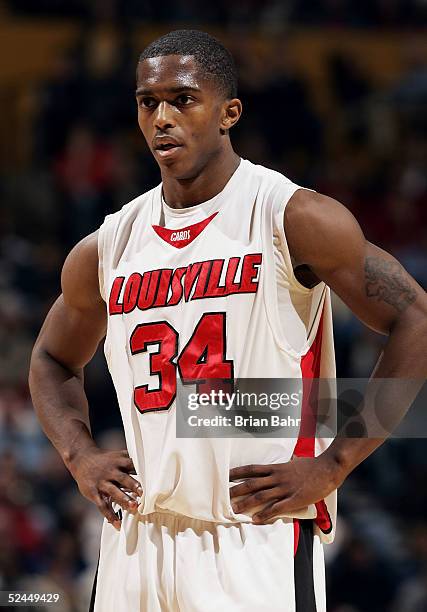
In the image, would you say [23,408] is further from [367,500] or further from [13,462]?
[367,500]

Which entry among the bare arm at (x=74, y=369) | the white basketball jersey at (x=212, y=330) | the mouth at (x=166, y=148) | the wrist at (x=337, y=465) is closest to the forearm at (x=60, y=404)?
the bare arm at (x=74, y=369)

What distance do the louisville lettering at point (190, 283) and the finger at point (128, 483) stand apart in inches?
19.4

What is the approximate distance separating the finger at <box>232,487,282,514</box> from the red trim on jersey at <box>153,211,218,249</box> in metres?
0.78

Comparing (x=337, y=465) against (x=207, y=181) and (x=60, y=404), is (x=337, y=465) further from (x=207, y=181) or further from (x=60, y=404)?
(x=60, y=404)

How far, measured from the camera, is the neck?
12.0 ft

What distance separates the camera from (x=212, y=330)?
345cm

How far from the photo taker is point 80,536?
26.1 ft

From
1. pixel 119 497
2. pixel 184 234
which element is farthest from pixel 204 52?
pixel 119 497

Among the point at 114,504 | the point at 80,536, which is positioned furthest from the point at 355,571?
the point at 114,504

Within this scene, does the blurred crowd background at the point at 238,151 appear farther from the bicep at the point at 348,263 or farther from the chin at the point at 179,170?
the bicep at the point at 348,263

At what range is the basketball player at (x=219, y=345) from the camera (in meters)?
3.40

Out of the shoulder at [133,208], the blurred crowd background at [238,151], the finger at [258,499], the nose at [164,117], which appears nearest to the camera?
the finger at [258,499]

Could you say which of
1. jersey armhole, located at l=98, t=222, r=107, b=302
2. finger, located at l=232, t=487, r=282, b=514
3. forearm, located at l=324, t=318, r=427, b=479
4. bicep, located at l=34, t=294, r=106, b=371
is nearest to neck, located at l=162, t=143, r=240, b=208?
jersey armhole, located at l=98, t=222, r=107, b=302

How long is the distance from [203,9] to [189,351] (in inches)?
355
